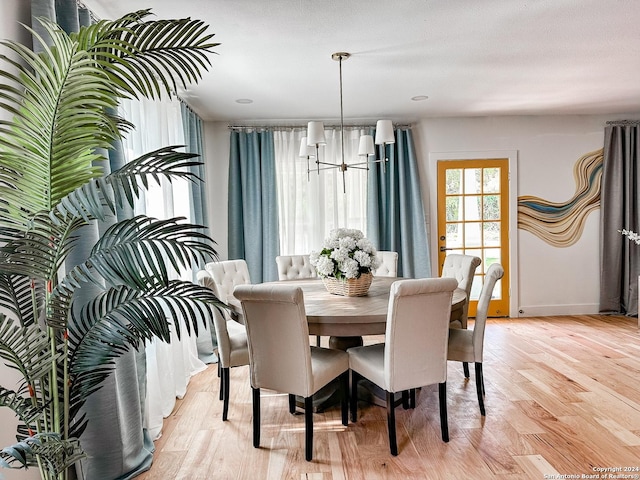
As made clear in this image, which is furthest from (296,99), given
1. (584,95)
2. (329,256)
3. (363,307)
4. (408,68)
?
(584,95)

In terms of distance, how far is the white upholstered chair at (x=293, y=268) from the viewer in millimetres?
4113

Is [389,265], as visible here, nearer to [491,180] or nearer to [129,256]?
[491,180]

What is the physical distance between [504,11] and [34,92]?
97.2 inches

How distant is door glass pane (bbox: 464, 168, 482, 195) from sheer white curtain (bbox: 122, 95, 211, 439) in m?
3.41

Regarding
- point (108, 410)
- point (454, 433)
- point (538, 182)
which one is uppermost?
point (538, 182)

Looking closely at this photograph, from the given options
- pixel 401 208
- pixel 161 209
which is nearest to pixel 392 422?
pixel 161 209

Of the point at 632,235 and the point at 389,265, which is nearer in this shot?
the point at 389,265

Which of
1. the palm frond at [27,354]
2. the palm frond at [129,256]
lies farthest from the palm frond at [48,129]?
the palm frond at [27,354]

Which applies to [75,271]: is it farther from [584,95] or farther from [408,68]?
[584,95]

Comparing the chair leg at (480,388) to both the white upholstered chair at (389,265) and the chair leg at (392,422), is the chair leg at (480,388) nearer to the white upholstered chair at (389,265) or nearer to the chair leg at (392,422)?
the chair leg at (392,422)

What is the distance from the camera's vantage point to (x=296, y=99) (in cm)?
429

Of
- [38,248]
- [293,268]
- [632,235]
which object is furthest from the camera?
[632,235]

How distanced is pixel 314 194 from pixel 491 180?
2.25 meters

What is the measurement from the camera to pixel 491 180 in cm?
539
